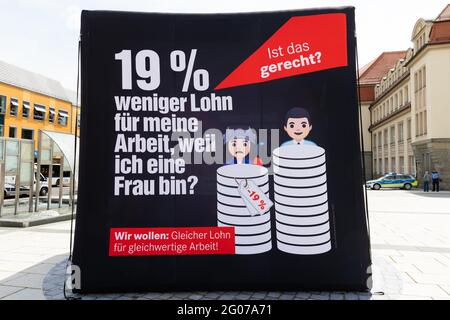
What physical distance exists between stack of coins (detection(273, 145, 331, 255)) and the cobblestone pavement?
628mm

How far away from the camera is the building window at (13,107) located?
37175 mm

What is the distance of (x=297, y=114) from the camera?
404 cm

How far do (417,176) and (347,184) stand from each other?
30.7m

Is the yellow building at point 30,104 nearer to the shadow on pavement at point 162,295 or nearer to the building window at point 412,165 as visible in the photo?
the shadow on pavement at point 162,295

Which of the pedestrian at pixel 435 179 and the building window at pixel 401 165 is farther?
the building window at pixel 401 165

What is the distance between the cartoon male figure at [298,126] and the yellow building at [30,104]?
36056 millimetres

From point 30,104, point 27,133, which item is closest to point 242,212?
point 27,133

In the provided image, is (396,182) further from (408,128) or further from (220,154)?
(220,154)

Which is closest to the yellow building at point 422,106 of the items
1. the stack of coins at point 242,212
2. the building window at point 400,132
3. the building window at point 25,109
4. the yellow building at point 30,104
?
the building window at point 400,132

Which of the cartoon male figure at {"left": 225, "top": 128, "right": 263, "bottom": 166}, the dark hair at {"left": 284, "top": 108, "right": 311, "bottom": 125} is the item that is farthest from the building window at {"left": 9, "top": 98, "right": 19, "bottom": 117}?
the dark hair at {"left": 284, "top": 108, "right": 311, "bottom": 125}

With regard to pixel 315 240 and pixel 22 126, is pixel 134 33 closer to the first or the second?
pixel 315 240

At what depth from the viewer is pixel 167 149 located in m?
4.05

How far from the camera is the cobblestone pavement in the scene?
3.94 meters

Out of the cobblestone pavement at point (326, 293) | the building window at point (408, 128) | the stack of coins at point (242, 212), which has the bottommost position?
the cobblestone pavement at point (326, 293)
